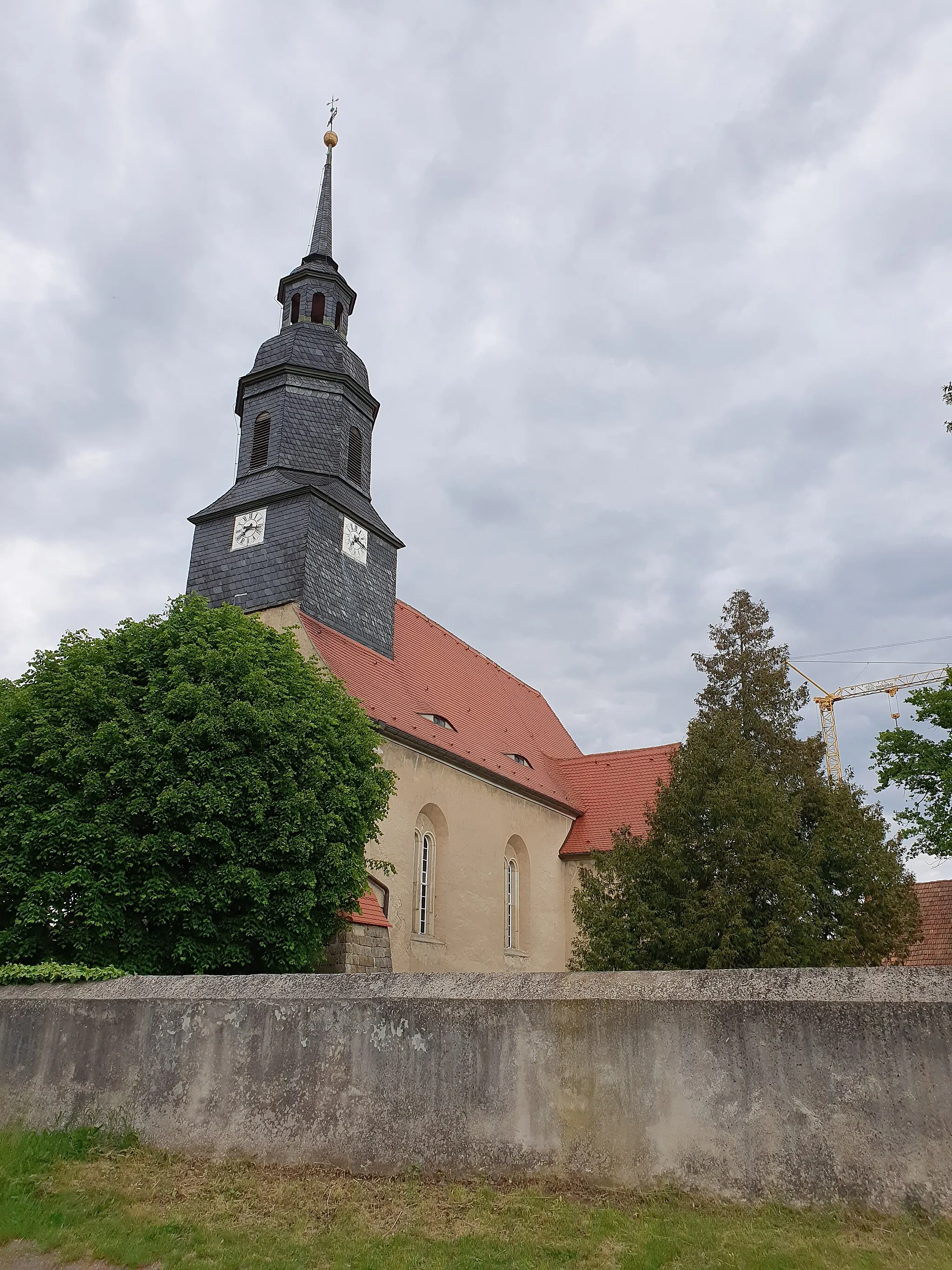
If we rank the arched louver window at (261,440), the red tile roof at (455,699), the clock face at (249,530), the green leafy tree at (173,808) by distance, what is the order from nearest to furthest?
the green leafy tree at (173,808) < the red tile roof at (455,699) < the clock face at (249,530) < the arched louver window at (261,440)

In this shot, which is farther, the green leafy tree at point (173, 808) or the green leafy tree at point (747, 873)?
the green leafy tree at point (747, 873)

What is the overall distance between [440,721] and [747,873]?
10.9 metres

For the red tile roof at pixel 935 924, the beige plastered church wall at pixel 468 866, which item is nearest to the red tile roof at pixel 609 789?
the beige plastered church wall at pixel 468 866

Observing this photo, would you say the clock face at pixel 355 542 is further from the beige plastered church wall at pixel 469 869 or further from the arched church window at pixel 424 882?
the arched church window at pixel 424 882

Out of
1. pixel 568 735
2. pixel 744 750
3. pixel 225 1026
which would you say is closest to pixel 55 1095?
pixel 225 1026

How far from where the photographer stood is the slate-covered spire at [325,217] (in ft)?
97.8

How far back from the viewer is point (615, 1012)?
16.9 ft

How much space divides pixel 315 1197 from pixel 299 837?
783 cm

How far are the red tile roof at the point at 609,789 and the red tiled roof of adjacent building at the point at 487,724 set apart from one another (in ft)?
0.10

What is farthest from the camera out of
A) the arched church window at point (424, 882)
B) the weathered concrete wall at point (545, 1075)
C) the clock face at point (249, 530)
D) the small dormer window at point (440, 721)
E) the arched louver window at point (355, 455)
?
the arched louver window at point (355, 455)

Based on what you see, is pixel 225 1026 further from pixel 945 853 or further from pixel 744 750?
pixel 945 853

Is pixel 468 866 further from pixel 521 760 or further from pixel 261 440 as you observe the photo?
pixel 261 440

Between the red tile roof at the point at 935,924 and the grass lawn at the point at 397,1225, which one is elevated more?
the red tile roof at the point at 935,924

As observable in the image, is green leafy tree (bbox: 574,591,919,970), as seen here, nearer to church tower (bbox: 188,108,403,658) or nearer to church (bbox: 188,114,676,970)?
church (bbox: 188,114,676,970)
